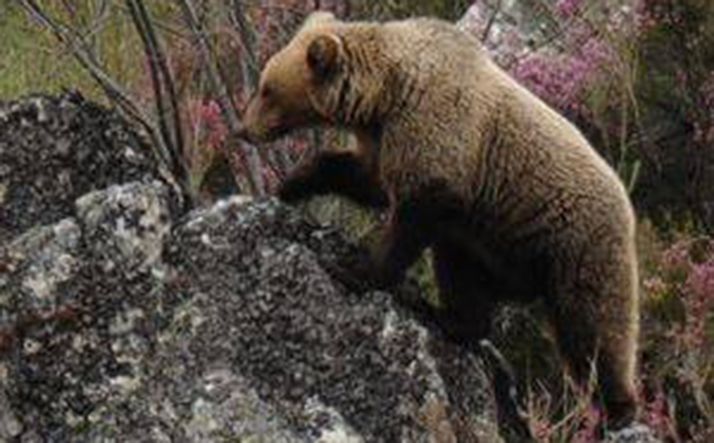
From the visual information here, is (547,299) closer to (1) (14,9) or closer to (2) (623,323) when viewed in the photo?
(2) (623,323)

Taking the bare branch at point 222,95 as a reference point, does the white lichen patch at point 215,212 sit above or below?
above

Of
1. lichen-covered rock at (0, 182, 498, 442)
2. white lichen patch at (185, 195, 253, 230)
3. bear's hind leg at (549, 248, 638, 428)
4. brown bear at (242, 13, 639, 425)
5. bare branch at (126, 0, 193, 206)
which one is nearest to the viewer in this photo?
lichen-covered rock at (0, 182, 498, 442)

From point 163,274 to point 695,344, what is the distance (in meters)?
2.85

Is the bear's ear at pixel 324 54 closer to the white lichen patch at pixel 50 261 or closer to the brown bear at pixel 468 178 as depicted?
the brown bear at pixel 468 178

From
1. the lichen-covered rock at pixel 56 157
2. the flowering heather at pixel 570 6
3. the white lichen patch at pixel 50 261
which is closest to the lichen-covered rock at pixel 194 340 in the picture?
the white lichen patch at pixel 50 261

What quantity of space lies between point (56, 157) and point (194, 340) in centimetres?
62

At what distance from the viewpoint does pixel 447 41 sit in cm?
477

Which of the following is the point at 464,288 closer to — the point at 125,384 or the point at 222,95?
the point at 125,384

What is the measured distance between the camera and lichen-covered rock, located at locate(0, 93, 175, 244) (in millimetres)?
4379

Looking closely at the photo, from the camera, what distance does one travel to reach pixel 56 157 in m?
4.43

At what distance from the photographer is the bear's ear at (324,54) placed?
486cm

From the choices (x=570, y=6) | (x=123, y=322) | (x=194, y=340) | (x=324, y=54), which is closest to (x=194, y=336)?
(x=194, y=340)

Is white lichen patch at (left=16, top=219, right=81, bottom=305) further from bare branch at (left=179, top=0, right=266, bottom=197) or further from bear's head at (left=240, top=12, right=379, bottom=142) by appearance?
bare branch at (left=179, top=0, right=266, bottom=197)

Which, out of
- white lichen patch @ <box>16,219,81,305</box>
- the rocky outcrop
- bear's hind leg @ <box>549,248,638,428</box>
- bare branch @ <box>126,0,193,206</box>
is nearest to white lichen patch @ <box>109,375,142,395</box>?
the rocky outcrop
